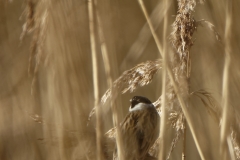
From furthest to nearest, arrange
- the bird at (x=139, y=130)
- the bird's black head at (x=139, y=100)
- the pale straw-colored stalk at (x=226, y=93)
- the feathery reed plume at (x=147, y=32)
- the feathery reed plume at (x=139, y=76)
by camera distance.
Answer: the bird's black head at (x=139, y=100), the bird at (x=139, y=130), the feathery reed plume at (x=139, y=76), the feathery reed plume at (x=147, y=32), the pale straw-colored stalk at (x=226, y=93)

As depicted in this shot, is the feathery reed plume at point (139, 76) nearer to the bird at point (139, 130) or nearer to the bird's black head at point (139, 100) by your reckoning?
the bird at point (139, 130)

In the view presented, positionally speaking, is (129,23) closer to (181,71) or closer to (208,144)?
(208,144)


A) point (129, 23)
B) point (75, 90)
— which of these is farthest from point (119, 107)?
point (129, 23)

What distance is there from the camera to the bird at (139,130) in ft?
5.36

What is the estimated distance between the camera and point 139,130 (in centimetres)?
182

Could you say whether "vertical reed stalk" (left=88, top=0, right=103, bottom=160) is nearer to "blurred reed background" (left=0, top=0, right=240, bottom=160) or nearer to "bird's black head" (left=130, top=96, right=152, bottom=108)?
"blurred reed background" (left=0, top=0, right=240, bottom=160)

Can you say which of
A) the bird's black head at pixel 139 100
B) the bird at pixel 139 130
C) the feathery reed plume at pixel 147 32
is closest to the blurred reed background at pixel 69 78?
the feathery reed plume at pixel 147 32

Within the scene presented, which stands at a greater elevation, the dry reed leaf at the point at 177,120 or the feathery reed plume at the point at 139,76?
the feathery reed plume at the point at 139,76

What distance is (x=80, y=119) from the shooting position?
1.35 meters

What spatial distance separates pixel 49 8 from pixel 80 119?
0.38m

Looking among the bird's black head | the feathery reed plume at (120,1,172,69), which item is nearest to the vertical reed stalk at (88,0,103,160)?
the feathery reed plume at (120,1,172,69)

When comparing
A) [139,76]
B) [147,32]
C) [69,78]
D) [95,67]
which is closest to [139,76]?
[139,76]

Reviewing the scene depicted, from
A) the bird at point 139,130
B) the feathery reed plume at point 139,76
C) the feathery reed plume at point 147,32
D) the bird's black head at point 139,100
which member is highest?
the feathery reed plume at point 147,32

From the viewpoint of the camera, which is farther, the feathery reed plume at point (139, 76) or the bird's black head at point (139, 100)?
the bird's black head at point (139, 100)
